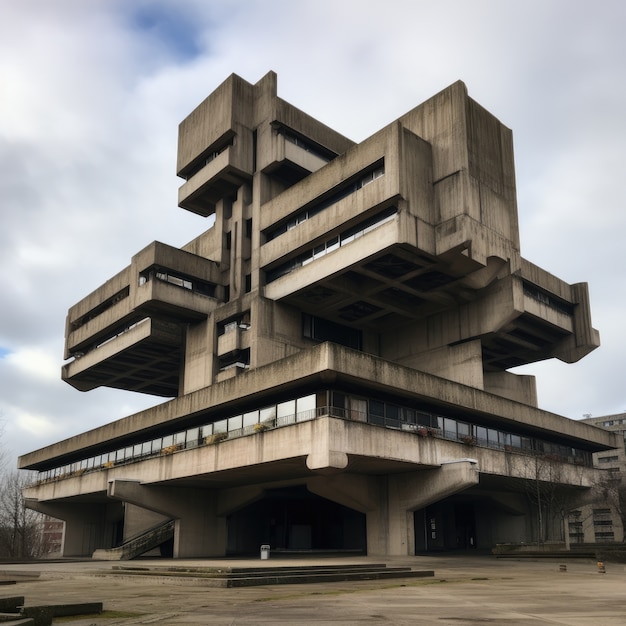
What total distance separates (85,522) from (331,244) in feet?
126

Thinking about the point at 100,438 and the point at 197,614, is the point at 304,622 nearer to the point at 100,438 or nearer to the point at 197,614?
the point at 197,614

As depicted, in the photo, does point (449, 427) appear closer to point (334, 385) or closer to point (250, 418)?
point (334, 385)

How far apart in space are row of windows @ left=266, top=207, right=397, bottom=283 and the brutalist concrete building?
15 cm

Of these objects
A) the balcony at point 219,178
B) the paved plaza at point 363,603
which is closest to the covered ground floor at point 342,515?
the paved plaza at point 363,603

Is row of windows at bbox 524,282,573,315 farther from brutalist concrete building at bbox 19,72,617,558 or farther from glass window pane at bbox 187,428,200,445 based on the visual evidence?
glass window pane at bbox 187,428,200,445

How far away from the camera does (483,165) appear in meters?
44.3

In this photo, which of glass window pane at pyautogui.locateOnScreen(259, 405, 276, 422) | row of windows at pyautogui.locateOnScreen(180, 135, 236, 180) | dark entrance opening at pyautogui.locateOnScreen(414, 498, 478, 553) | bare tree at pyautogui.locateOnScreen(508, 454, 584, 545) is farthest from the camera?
row of windows at pyautogui.locateOnScreen(180, 135, 236, 180)

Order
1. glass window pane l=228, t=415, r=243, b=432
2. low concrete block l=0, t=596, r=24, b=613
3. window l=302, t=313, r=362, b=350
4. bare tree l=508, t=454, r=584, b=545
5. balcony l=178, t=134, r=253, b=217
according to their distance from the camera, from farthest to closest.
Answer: balcony l=178, t=134, r=253, b=217, window l=302, t=313, r=362, b=350, bare tree l=508, t=454, r=584, b=545, glass window pane l=228, t=415, r=243, b=432, low concrete block l=0, t=596, r=24, b=613

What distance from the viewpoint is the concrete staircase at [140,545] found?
1778 inches

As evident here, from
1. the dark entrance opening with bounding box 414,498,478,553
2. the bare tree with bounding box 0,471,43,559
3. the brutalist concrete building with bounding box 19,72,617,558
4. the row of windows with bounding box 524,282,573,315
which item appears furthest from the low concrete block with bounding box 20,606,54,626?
the bare tree with bounding box 0,471,43,559

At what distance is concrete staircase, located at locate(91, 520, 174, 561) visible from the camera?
45153 millimetres

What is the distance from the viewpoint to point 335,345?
33.9 m

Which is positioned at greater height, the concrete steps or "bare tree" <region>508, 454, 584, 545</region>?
"bare tree" <region>508, 454, 584, 545</region>

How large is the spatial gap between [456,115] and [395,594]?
3428 centimetres
